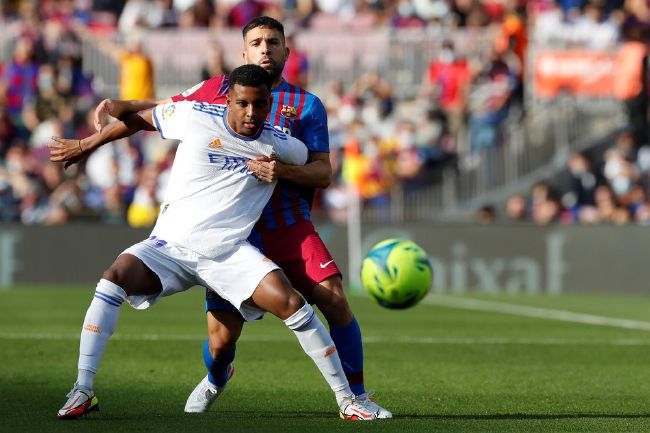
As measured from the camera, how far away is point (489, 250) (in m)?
21.9

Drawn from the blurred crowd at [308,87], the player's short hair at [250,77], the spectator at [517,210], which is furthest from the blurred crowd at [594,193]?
the player's short hair at [250,77]

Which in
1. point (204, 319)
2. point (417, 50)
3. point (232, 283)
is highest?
point (417, 50)

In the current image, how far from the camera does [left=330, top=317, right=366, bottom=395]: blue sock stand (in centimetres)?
791

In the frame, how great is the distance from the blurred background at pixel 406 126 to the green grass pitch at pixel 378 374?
15.1 ft

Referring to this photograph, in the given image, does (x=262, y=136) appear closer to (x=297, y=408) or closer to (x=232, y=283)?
(x=232, y=283)

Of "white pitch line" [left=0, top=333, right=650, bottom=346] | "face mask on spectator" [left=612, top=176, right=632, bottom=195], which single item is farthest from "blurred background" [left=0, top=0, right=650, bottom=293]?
"white pitch line" [left=0, top=333, right=650, bottom=346]

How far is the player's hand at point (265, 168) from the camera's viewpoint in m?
7.54

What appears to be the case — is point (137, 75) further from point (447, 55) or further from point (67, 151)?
point (67, 151)

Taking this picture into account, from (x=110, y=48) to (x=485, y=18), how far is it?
7.51 meters

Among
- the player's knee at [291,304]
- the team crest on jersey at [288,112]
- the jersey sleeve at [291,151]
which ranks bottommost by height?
the player's knee at [291,304]

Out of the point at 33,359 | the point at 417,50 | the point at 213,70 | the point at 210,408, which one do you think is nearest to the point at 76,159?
the point at 210,408

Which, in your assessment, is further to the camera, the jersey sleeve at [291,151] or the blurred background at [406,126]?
the blurred background at [406,126]

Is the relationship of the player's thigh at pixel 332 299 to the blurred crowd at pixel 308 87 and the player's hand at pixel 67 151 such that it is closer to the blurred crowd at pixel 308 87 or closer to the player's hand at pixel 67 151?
the player's hand at pixel 67 151

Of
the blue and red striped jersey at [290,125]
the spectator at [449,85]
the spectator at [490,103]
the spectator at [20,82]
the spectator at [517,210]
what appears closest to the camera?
the blue and red striped jersey at [290,125]
